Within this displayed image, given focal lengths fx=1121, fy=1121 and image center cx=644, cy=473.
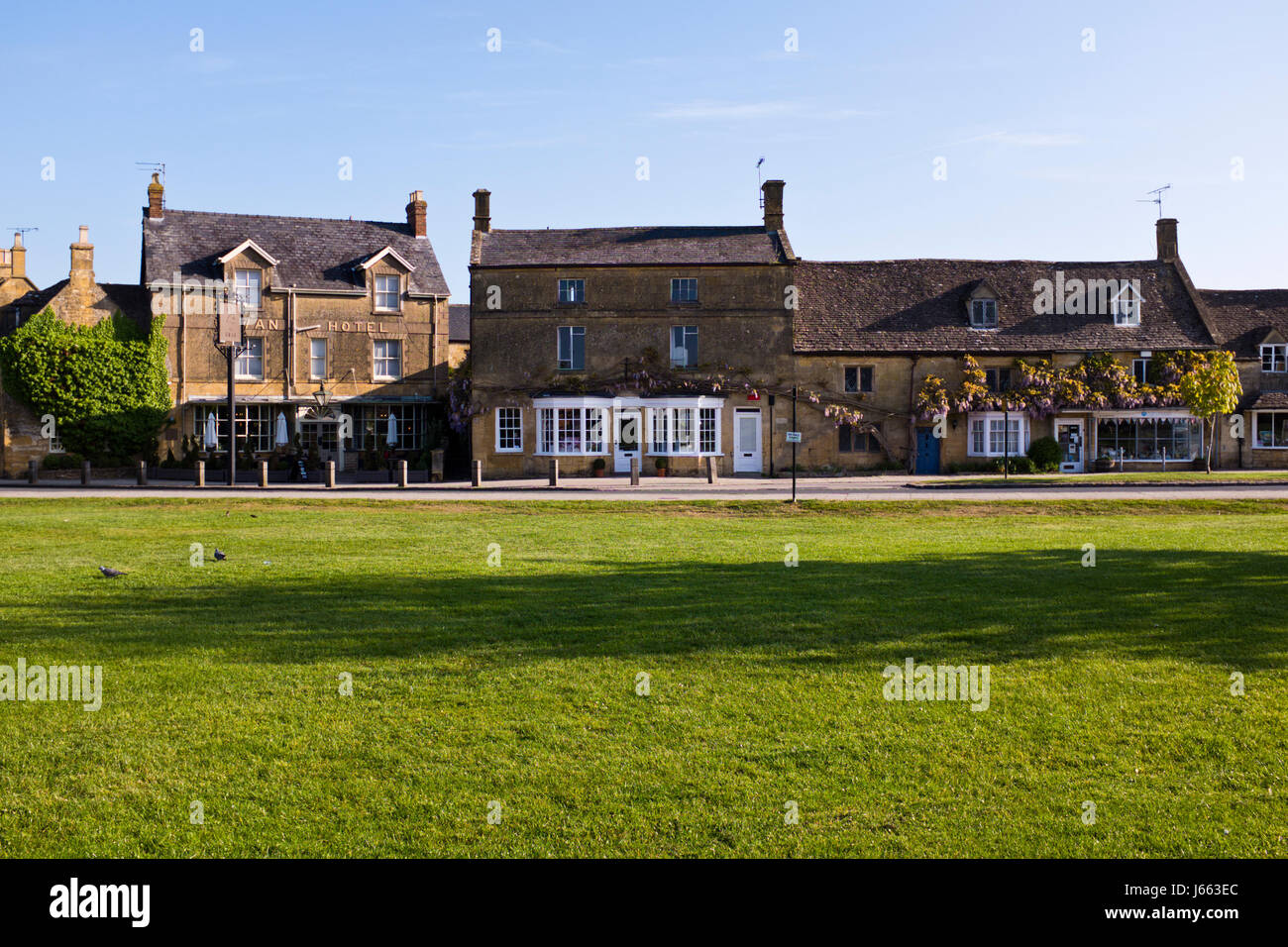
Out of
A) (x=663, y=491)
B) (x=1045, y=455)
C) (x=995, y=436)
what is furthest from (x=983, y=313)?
(x=663, y=491)

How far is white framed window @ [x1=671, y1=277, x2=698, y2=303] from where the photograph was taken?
43.3 meters

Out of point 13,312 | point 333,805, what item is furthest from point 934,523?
point 13,312

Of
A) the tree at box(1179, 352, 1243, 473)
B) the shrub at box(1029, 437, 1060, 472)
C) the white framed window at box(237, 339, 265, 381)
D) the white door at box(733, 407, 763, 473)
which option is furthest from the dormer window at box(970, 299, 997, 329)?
the white framed window at box(237, 339, 265, 381)

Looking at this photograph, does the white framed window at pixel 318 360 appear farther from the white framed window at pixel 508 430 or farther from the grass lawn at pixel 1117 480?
the grass lawn at pixel 1117 480

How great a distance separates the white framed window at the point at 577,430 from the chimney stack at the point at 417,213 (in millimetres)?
11143

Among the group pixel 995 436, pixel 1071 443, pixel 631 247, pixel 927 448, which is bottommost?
pixel 927 448

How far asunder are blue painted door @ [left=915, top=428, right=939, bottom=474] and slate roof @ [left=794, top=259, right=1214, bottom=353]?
3283mm

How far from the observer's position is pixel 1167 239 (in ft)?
156

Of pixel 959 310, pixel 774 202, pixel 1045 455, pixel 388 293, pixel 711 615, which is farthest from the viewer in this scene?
pixel 388 293

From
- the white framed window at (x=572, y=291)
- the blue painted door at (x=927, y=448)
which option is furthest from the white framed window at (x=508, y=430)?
the blue painted door at (x=927, y=448)

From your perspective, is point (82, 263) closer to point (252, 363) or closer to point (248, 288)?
point (248, 288)

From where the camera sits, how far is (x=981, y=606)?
11.5 meters

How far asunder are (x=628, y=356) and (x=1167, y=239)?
23791 mm

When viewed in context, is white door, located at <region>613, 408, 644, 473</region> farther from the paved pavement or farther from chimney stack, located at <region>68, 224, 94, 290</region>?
chimney stack, located at <region>68, 224, 94, 290</region>
